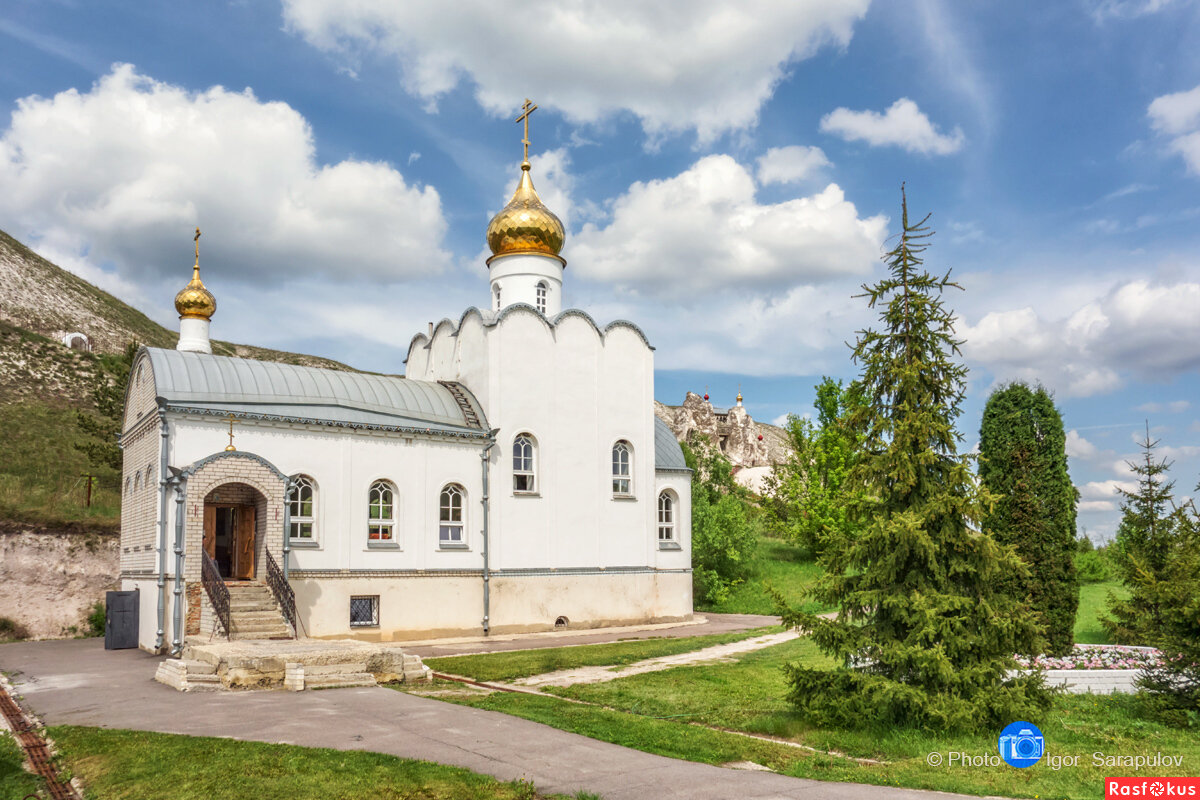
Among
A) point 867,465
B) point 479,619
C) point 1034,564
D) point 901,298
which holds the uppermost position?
point 901,298

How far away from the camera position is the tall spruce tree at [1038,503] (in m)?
15.2

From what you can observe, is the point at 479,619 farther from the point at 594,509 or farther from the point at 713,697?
the point at 713,697

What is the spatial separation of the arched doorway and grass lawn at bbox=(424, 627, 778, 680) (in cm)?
537

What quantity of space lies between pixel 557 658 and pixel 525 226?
14133 millimetres

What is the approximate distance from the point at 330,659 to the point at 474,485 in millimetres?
8974

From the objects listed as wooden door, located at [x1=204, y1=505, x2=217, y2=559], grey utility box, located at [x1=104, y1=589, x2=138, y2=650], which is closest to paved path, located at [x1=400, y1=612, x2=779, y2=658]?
wooden door, located at [x1=204, y1=505, x2=217, y2=559]

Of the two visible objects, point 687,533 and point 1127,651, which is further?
point 687,533

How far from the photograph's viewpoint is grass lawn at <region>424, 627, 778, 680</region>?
15312mm

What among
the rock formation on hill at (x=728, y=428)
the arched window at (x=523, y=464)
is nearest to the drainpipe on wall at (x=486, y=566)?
the arched window at (x=523, y=464)

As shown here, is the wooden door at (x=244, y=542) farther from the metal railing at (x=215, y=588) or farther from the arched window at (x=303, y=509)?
the metal railing at (x=215, y=588)

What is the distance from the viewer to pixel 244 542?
19781mm

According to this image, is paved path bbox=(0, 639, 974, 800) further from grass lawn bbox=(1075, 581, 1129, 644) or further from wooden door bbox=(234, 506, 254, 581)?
grass lawn bbox=(1075, 581, 1129, 644)

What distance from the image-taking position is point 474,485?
873 inches

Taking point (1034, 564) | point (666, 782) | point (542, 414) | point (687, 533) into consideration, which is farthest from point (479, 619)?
point (666, 782)
